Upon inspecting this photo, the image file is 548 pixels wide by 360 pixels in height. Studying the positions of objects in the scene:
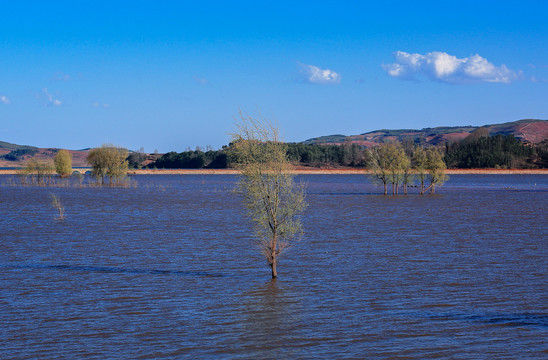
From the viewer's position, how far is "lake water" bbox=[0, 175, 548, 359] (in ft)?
31.0

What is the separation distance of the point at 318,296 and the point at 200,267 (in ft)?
14.7

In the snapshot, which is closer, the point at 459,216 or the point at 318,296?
the point at 318,296

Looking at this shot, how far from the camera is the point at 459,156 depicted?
12925cm

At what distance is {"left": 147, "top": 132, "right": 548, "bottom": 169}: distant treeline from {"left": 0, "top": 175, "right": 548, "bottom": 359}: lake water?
89509 millimetres

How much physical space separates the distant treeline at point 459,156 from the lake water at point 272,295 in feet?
294

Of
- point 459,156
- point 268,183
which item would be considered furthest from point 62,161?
point 459,156

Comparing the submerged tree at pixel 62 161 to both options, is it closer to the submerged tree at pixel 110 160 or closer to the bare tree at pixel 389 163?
→ the submerged tree at pixel 110 160

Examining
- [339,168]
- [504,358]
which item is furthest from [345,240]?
[339,168]

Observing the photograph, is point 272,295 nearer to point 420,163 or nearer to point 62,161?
point 420,163

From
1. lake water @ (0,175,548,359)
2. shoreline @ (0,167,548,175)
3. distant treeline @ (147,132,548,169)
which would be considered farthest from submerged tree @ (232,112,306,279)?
shoreline @ (0,167,548,175)

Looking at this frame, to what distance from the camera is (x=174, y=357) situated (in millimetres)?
8883

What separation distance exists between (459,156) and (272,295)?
4856 inches

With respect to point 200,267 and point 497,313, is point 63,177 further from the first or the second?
point 497,313

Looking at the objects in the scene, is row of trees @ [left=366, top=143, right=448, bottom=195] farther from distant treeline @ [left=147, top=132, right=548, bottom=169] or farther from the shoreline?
the shoreline
